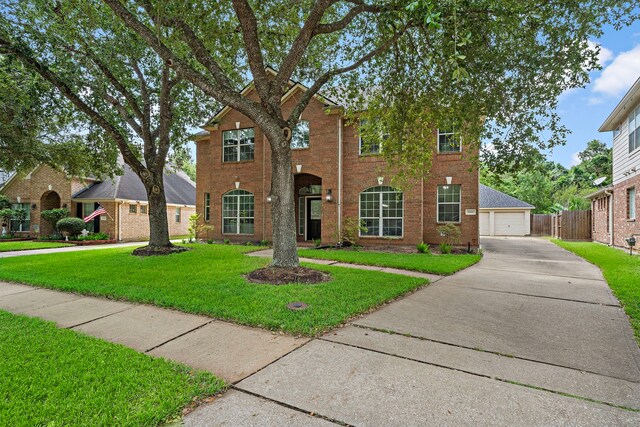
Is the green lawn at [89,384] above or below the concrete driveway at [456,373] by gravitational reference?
above

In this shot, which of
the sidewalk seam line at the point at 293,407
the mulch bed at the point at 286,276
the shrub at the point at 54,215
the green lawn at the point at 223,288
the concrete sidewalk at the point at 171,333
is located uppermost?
the shrub at the point at 54,215

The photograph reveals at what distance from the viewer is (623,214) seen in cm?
1366

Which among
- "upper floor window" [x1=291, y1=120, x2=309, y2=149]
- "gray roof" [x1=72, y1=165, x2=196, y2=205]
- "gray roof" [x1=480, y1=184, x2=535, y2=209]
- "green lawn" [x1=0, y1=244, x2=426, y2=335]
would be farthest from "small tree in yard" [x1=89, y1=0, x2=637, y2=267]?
"gray roof" [x1=480, y1=184, x2=535, y2=209]

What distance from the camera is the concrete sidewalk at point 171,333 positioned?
337 centimetres

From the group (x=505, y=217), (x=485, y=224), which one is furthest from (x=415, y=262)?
(x=505, y=217)

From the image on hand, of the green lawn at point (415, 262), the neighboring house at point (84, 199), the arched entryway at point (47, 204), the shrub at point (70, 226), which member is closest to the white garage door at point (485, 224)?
the green lawn at point (415, 262)

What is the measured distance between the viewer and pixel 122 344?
3.75m

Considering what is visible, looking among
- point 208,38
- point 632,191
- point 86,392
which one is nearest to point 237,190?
point 208,38

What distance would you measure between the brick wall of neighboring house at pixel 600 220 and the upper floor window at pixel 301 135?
14.4m

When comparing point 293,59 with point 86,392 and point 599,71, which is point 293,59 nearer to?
point 599,71

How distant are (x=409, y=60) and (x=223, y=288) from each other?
6.56 meters

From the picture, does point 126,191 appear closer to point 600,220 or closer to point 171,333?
point 171,333

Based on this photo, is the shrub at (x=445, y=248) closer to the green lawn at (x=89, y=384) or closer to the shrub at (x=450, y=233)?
the shrub at (x=450, y=233)

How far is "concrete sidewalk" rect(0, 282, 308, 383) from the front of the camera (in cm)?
337
